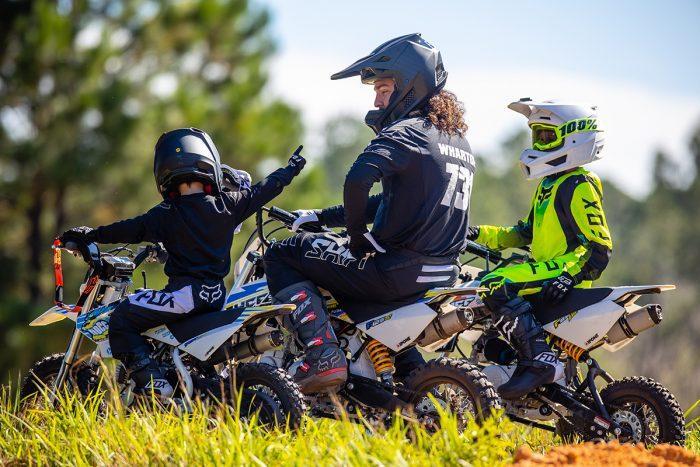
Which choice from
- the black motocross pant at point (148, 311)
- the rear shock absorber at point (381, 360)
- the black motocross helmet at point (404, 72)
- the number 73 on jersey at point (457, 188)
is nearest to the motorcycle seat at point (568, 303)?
the number 73 on jersey at point (457, 188)

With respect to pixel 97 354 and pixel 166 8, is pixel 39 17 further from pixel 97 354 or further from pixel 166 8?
pixel 97 354

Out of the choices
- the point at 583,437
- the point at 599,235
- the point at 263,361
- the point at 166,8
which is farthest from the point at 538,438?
the point at 166,8

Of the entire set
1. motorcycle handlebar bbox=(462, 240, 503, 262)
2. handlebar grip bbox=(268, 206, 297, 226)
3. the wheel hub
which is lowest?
the wheel hub

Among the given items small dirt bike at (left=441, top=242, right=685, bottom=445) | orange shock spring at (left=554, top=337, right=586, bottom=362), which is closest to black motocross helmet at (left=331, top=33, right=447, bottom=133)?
small dirt bike at (left=441, top=242, right=685, bottom=445)

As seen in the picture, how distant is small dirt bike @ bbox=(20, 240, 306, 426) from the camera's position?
18.9 feet

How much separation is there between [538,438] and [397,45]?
2.64m

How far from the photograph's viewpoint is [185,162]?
623 cm

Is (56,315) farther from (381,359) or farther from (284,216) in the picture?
(381,359)

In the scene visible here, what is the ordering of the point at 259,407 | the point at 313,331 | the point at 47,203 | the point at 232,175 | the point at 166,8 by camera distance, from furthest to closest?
1. the point at 166,8
2. the point at 47,203
3. the point at 232,175
4. the point at 313,331
5. the point at 259,407

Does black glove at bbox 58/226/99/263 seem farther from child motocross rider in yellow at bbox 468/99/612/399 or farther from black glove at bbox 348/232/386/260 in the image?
child motocross rider in yellow at bbox 468/99/612/399

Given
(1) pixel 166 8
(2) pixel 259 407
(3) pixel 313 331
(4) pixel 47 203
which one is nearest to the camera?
(2) pixel 259 407

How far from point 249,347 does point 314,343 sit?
17.5 inches

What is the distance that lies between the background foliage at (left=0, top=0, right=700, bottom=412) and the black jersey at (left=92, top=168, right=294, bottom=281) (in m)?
12.0

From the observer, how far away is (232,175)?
6.52 metres
